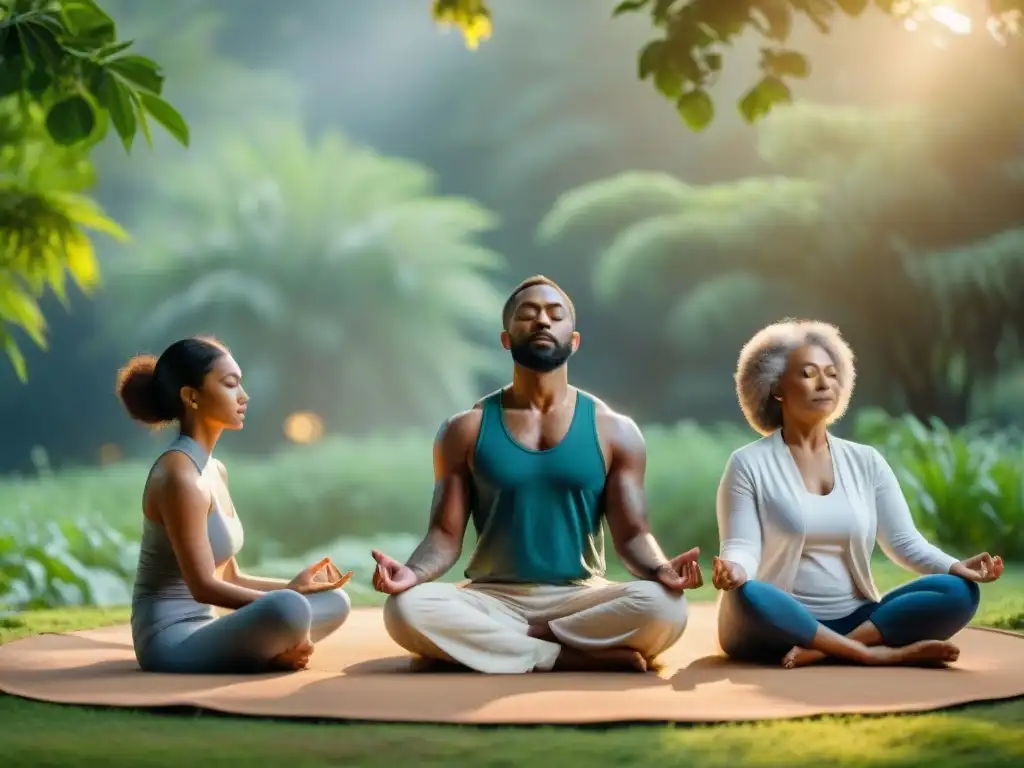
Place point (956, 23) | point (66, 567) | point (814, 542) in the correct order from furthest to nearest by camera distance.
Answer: point (956, 23) → point (66, 567) → point (814, 542)

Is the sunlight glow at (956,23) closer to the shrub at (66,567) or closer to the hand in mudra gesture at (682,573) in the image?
the hand in mudra gesture at (682,573)

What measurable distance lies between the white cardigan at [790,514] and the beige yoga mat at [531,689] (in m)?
0.29

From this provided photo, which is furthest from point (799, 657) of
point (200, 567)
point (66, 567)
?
point (66, 567)

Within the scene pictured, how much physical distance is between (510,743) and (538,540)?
1157mm

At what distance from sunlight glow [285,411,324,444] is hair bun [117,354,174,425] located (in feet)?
18.6

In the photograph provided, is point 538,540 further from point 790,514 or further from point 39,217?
point 39,217

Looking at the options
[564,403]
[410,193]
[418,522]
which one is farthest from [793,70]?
[410,193]

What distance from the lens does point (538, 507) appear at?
12.2ft

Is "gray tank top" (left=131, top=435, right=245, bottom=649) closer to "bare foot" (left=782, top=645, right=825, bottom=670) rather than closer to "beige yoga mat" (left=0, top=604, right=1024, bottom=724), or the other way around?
"beige yoga mat" (left=0, top=604, right=1024, bottom=724)

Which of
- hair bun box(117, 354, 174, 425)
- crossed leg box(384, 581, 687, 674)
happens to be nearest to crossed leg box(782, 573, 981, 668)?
crossed leg box(384, 581, 687, 674)

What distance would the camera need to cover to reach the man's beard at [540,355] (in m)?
3.77

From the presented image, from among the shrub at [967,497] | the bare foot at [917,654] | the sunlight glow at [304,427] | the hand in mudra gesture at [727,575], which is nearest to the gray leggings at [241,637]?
the hand in mudra gesture at [727,575]

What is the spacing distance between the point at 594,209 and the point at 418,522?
107 inches

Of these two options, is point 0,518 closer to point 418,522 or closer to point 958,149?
point 418,522
